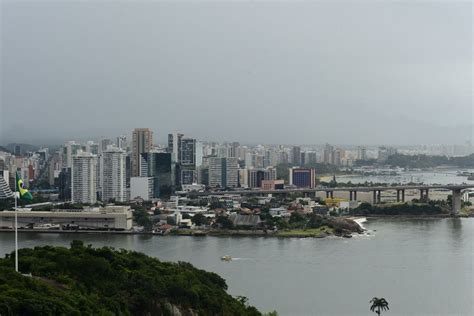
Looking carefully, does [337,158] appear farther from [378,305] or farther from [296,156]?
[378,305]

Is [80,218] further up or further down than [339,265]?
further up

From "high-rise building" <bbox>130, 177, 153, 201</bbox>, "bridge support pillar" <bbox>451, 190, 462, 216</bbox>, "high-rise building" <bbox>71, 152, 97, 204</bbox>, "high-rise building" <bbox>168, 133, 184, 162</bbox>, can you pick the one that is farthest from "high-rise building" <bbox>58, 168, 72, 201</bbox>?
"bridge support pillar" <bbox>451, 190, 462, 216</bbox>

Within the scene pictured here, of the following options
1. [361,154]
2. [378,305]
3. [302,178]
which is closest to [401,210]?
[302,178]

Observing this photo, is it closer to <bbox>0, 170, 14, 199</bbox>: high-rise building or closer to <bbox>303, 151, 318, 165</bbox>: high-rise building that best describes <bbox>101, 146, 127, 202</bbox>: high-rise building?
<bbox>0, 170, 14, 199</bbox>: high-rise building

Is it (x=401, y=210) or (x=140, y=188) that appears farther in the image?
(x=140, y=188)

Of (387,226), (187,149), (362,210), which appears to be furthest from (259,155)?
(387,226)

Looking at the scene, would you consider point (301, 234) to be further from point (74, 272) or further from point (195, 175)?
point (195, 175)
